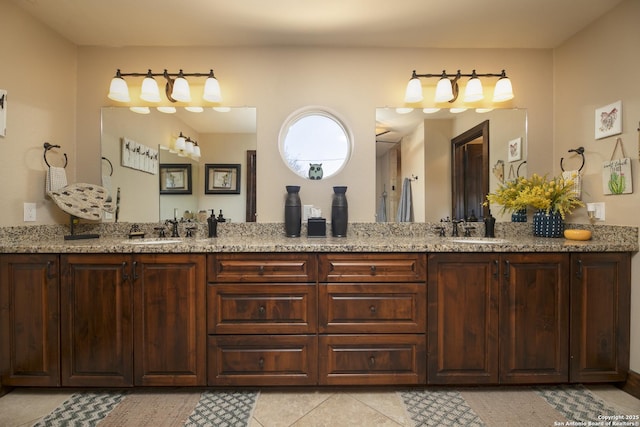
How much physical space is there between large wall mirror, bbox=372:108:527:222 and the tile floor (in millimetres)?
1202

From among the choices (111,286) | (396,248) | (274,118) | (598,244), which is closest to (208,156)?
(274,118)

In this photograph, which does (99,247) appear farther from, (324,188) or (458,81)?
(458,81)

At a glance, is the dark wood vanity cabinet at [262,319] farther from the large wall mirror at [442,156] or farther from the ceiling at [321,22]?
the ceiling at [321,22]

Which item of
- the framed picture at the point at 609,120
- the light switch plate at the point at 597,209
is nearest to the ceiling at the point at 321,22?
the framed picture at the point at 609,120

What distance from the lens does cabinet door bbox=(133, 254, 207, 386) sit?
5.78 ft

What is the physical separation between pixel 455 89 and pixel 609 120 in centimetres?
97

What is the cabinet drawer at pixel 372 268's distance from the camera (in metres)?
1.79

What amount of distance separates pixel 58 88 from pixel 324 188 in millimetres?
2069

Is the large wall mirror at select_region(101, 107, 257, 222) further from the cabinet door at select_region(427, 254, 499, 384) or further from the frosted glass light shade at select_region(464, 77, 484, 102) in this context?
the frosted glass light shade at select_region(464, 77, 484, 102)

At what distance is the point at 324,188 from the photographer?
7.82ft

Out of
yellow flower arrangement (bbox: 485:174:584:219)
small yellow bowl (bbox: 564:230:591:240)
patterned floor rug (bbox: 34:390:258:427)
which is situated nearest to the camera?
patterned floor rug (bbox: 34:390:258:427)

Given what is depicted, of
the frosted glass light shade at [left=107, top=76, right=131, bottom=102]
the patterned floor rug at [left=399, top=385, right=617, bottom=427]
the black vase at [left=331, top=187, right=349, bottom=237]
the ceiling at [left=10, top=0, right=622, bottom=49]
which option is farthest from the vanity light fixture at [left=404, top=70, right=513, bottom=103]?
the frosted glass light shade at [left=107, top=76, right=131, bottom=102]

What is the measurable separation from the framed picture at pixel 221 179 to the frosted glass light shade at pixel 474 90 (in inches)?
72.6

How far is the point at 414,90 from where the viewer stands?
229 centimetres
